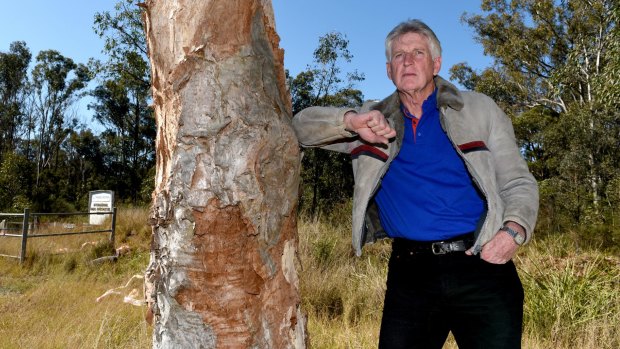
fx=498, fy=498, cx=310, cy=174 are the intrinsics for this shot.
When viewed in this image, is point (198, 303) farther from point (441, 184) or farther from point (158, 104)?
point (441, 184)

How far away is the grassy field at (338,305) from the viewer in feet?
14.0

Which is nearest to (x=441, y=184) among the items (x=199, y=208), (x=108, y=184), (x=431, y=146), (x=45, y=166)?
(x=431, y=146)

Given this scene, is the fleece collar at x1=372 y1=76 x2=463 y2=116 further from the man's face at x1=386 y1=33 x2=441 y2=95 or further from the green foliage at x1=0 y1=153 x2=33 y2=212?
the green foliage at x1=0 y1=153 x2=33 y2=212

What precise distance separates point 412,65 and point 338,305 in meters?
4.17

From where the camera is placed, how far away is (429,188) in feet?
7.07

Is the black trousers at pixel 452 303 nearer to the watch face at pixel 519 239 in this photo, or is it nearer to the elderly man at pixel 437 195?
the elderly man at pixel 437 195

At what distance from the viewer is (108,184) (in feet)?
107

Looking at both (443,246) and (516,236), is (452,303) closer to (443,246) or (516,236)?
(443,246)

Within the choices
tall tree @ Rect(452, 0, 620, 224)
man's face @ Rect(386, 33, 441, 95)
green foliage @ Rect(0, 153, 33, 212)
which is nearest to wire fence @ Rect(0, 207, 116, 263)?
green foliage @ Rect(0, 153, 33, 212)

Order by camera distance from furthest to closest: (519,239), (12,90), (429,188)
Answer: (12,90), (429,188), (519,239)

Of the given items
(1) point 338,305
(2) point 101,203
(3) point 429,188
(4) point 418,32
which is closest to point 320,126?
(3) point 429,188

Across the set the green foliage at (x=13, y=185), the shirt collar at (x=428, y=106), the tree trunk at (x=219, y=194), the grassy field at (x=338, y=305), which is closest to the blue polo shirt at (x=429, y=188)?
the shirt collar at (x=428, y=106)

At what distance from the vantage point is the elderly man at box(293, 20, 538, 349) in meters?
Answer: 1.99

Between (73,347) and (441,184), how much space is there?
3.37 m
